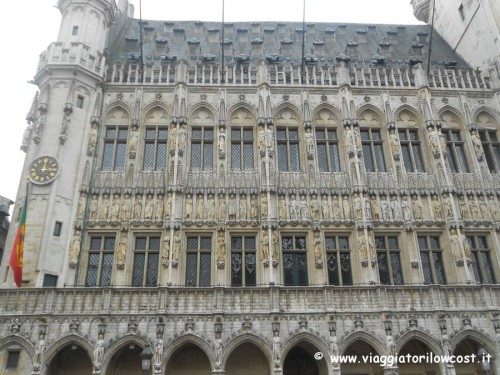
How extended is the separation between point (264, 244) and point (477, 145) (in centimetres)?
1423

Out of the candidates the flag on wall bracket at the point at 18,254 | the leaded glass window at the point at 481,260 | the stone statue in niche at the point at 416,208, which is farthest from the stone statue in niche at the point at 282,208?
the flag on wall bracket at the point at 18,254

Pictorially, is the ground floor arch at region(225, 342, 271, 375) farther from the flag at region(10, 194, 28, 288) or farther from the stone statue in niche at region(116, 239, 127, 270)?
the flag at region(10, 194, 28, 288)

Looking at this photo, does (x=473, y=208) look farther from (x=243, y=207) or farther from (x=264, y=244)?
(x=243, y=207)

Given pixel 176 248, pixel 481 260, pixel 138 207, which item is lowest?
pixel 481 260

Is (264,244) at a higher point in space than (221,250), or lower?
higher

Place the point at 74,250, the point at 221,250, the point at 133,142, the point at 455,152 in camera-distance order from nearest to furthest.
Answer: the point at 74,250, the point at 221,250, the point at 133,142, the point at 455,152

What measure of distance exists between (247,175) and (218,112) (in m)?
4.45

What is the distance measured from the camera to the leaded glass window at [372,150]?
83.3ft

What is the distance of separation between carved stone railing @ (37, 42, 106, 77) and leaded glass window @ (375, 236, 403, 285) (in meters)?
18.9

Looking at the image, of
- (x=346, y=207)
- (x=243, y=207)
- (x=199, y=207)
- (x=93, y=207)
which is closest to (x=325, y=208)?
(x=346, y=207)

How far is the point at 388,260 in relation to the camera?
2305 centimetres

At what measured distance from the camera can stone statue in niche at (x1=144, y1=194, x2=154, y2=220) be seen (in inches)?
901

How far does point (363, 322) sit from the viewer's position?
19.5 meters

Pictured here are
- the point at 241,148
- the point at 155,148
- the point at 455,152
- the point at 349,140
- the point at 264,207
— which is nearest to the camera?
the point at 264,207
